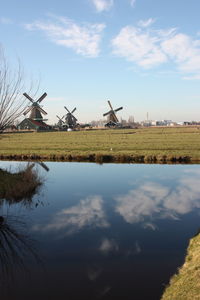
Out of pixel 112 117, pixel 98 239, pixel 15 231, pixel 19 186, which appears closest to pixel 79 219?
pixel 98 239

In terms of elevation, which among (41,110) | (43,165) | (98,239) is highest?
(41,110)

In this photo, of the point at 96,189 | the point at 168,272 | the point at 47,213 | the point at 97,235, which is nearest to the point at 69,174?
the point at 96,189

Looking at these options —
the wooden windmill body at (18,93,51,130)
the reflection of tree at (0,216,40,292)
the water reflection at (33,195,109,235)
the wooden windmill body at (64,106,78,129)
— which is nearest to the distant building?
the wooden windmill body at (18,93,51,130)

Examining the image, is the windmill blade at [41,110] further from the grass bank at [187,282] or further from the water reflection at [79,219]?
the grass bank at [187,282]

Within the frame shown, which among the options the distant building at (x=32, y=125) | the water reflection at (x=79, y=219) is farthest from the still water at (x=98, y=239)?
the distant building at (x=32, y=125)

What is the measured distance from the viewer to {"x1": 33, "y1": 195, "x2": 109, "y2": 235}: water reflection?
1262 cm

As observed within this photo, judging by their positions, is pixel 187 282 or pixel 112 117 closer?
pixel 187 282

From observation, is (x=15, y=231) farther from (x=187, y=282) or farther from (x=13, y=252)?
(x=187, y=282)

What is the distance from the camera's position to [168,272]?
8.75 meters

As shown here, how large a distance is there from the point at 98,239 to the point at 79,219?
2.53 meters

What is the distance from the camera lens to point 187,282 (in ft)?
24.2

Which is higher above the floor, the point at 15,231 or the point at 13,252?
the point at 15,231

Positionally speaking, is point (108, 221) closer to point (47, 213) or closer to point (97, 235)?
point (97, 235)

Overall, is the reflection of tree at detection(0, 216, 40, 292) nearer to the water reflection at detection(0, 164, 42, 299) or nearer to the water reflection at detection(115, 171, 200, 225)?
the water reflection at detection(0, 164, 42, 299)
